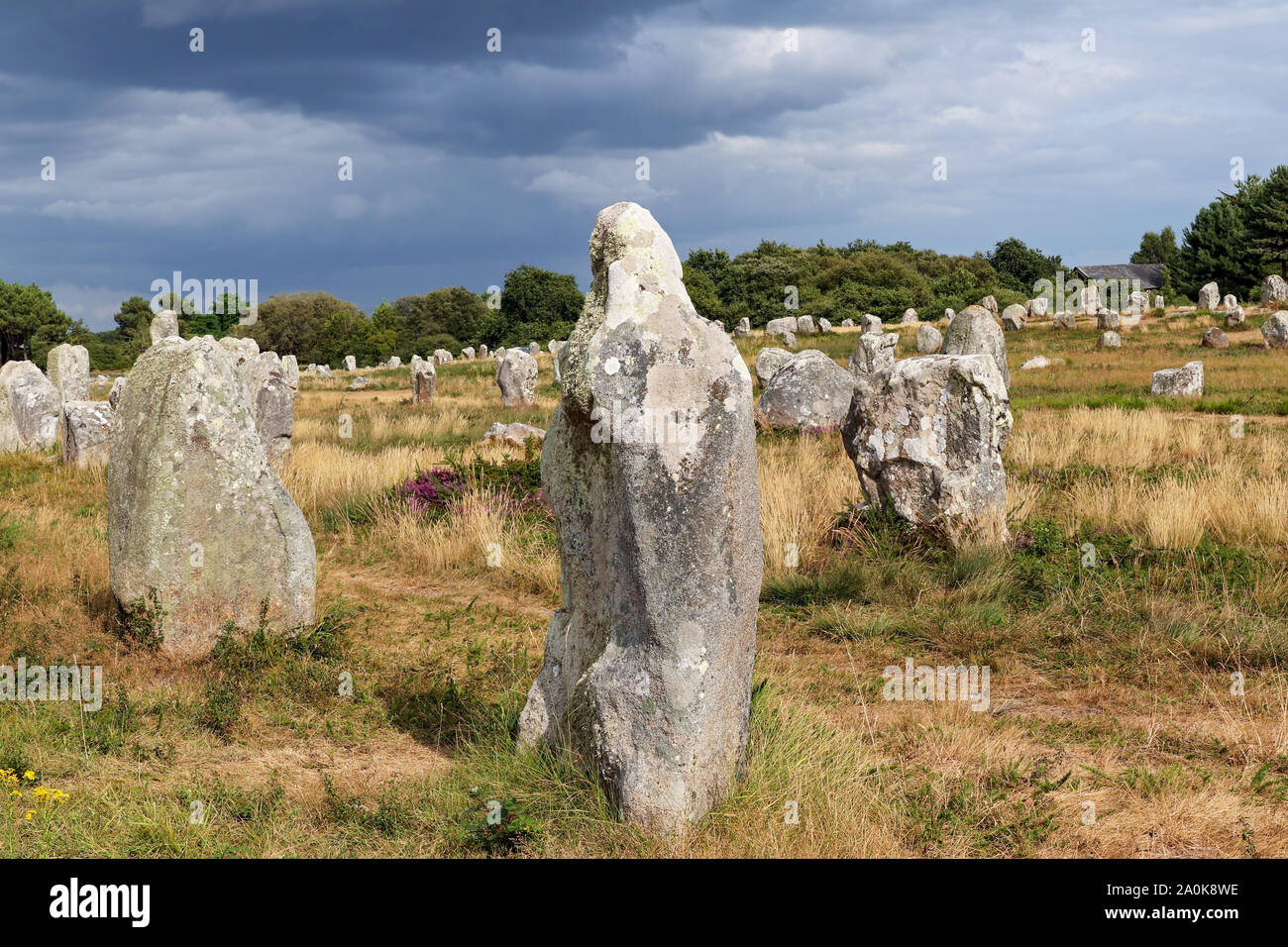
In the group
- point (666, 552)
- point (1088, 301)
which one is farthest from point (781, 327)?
point (666, 552)

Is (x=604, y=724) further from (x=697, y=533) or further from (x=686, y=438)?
(x=686, y=438)

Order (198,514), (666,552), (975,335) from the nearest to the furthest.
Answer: (666,552)
(198,514)
(975,335)

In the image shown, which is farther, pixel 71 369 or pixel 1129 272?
pixel 1129 272

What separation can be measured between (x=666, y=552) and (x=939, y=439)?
6.14m

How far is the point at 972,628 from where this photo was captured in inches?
281

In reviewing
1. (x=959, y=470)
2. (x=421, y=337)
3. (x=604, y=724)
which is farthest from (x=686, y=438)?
(x=421, y=337)

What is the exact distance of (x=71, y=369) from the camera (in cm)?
2248

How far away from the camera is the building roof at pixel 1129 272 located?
76.6 metres

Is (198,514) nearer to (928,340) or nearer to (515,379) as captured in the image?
(515,379)

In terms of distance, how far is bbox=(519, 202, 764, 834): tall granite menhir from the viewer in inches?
153

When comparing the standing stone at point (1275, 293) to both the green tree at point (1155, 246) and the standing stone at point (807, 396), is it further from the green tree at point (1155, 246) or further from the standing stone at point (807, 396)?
the green tree at point (1155, 246)

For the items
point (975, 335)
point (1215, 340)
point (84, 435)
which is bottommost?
point (84, 435)

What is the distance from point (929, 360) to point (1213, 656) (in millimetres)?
3931

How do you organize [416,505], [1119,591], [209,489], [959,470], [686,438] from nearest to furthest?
1. [686,438]
2. [209,489]
3. [1119,591]
4. [959,470]
5. [416,505]
